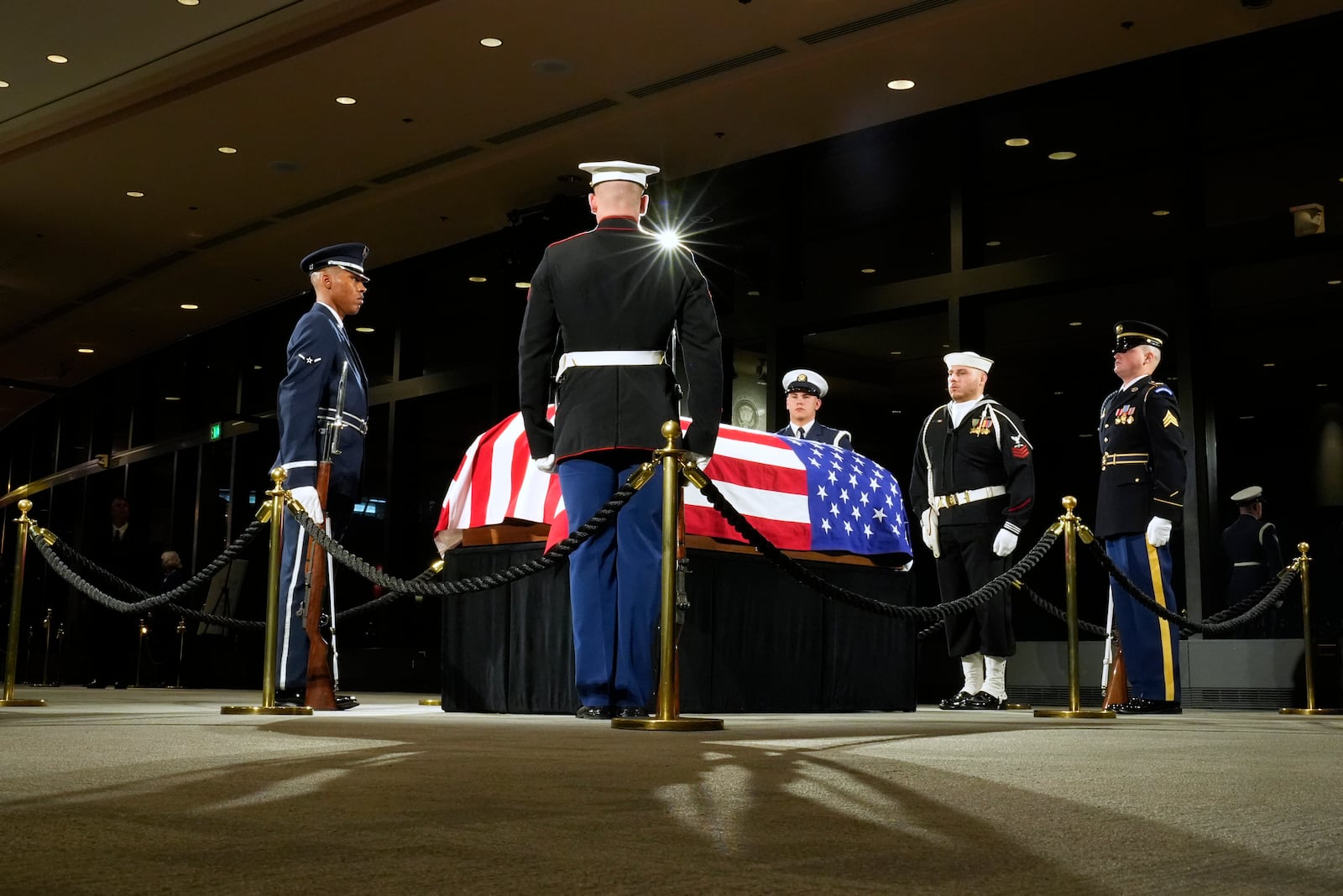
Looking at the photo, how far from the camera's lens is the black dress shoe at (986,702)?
6.61 m

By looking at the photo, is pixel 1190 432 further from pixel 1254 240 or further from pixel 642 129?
pixel 642 129

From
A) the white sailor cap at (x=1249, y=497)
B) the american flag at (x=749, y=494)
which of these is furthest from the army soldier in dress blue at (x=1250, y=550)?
the american flag at (x=749, y=494)

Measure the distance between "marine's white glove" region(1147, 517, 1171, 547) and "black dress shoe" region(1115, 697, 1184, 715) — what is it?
2.24 ft

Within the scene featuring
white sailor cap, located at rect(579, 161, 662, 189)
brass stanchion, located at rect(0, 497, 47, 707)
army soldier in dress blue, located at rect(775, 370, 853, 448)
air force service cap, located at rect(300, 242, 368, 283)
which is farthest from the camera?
army soldier in dress blue, located at rect(775, 370, 853, 448)

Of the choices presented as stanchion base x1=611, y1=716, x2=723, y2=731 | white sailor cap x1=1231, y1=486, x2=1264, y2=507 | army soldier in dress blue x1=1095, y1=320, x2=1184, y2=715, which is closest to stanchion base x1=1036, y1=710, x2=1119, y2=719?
army soldier in dress blue x1=1095, y1=320, x2=1184, y2=715

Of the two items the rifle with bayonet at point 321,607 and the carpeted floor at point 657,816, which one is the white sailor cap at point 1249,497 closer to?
the rifle with bayonet at point 321,607

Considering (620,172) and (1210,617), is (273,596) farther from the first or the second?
(1210,617)

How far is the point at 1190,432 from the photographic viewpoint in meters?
8.05

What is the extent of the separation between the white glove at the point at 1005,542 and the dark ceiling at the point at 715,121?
2.90 m

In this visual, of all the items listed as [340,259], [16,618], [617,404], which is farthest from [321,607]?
[617,404]

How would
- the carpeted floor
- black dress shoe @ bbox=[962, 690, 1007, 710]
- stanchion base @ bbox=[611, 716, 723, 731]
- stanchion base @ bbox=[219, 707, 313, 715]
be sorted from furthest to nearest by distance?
1. black dress shoe @ bbox=[962, 690, 1007, 710]
2. stanchion base @ bbox=[219, 707, 313, 715]
3. stanchion base @ bbox=[611, 716, 723, 731]
4. the carpeted floor

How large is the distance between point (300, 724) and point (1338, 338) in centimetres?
1054

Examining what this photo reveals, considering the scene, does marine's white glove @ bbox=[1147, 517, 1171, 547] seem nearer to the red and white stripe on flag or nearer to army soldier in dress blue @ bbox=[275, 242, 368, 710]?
the red and white stripe on flag

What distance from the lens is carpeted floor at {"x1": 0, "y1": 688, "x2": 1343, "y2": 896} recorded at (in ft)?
4.21
